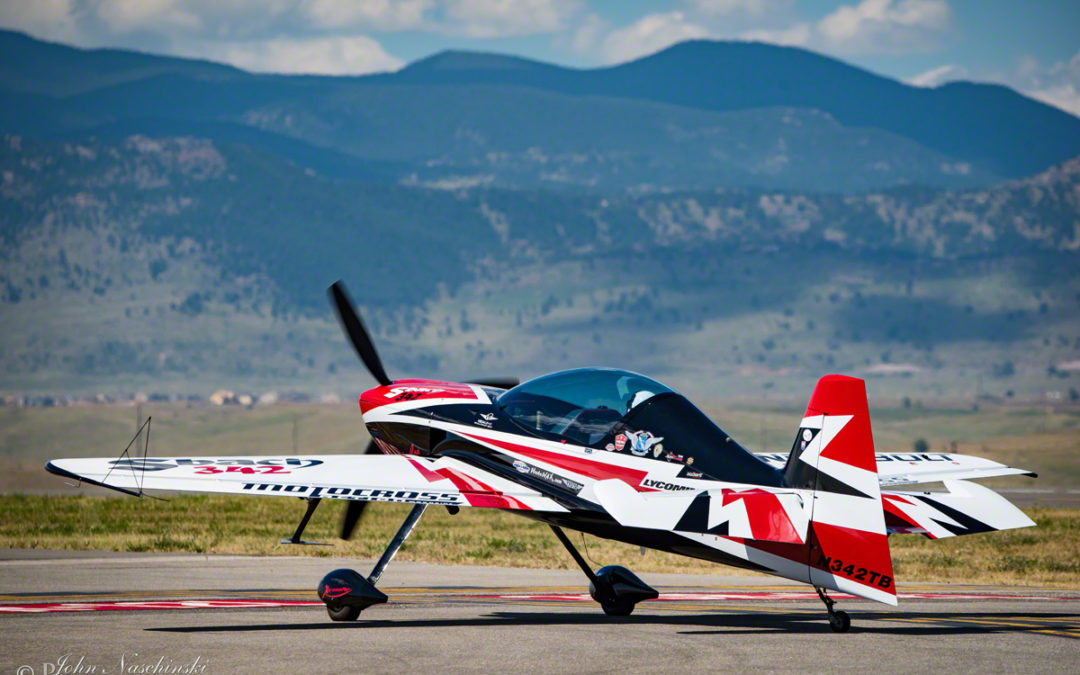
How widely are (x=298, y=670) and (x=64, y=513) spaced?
24629 mm

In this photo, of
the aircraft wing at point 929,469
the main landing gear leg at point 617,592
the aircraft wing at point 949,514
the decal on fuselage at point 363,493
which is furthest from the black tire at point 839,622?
the decal on fuselage at point 363,493

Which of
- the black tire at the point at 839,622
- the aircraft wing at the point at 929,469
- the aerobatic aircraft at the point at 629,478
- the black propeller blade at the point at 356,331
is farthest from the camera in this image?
the black propeller blade at the point at 356,331

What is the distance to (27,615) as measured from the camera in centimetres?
1631

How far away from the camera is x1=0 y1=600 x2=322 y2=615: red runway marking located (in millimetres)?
16984

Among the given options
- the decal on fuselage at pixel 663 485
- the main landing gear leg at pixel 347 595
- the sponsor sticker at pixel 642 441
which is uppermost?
the sponsor sticker at pixel 642 441

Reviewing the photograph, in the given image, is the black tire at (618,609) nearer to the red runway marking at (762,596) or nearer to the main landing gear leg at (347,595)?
the red runway marking at (762,596)

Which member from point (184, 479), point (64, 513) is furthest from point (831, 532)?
point (64, 513)

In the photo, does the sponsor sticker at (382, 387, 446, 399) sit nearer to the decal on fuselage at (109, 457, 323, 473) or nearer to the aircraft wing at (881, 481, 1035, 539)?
the decal on fuselage at (109, 457, 323, 473)

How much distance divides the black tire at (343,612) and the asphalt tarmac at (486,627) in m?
0.16

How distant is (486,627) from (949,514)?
197 inches

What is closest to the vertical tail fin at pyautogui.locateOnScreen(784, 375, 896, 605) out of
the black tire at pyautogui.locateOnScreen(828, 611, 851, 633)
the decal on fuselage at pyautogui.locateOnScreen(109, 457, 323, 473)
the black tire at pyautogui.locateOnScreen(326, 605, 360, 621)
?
the black tire at pyautogui.locateOnScreen(828, 611, 851, 633)

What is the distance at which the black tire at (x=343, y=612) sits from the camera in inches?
644

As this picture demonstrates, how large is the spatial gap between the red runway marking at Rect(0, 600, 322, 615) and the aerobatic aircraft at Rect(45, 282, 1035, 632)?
48.7 inches

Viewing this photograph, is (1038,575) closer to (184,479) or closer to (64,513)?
(184,479)
